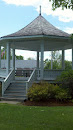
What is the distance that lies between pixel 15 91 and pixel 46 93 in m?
3.01

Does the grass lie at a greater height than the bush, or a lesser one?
lesser

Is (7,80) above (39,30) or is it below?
below

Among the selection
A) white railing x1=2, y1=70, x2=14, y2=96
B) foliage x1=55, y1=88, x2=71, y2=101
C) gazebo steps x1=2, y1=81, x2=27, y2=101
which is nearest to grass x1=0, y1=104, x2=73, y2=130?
foliage x1=55, y1=88, x2=71, y2=101

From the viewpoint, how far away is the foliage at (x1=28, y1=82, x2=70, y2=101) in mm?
12055

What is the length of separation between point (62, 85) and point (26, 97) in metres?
2.44

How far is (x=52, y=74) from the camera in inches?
615

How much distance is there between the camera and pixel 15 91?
46.7 ft

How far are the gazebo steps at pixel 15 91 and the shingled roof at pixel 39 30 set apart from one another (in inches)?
145

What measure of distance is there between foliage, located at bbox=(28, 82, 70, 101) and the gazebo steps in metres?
0.88

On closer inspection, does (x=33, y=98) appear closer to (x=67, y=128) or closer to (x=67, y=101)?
(x=67, y=101)

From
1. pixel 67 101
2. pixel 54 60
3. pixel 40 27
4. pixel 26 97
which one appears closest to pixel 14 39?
pixel 40 27

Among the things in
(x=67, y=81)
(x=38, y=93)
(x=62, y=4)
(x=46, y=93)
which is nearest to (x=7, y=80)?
(x=38, y=93)

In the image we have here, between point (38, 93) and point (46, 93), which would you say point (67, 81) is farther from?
point (38, 93)

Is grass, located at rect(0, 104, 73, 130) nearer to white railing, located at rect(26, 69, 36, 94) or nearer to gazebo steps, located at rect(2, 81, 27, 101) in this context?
gazebo steps, located at rect(2, 81, 27, 101)
